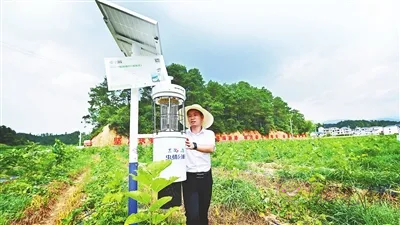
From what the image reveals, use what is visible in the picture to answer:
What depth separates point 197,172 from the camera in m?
2.50

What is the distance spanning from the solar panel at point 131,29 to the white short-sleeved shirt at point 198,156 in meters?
0.89

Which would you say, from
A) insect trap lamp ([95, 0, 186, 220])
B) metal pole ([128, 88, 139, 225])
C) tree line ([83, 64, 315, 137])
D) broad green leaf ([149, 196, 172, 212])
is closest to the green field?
metal pole ([128, 88, 139, 225])

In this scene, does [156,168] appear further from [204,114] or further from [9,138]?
[9,138]

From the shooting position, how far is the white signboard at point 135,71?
226 centimetres

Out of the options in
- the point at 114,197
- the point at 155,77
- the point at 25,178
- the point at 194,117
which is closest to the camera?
the point at 114,197

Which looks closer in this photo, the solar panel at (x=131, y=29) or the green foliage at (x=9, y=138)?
the solar panel at (x=131, y=29)

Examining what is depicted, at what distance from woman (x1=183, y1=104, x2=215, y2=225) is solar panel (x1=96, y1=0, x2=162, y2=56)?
71 centimetres

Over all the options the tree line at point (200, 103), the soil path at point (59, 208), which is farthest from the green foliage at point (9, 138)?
the soil path at point (59, 208)

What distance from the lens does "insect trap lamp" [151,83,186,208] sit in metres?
2.05

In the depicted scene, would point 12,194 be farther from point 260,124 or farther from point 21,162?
point 260,124

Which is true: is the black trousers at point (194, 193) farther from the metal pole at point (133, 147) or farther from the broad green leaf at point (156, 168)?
the broad green leaf at point (156, 168)

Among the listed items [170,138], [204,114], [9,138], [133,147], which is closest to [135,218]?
[170,138]

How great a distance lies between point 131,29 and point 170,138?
108 cm

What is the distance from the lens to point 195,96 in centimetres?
3391
